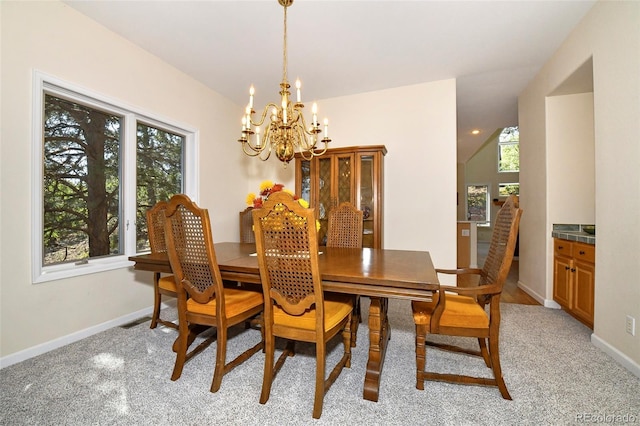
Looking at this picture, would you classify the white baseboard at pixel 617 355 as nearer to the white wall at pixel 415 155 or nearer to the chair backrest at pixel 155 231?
the white wall at pixel 415 155

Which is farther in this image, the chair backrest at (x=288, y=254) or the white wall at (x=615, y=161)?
the white wall at (x=615, y=161)

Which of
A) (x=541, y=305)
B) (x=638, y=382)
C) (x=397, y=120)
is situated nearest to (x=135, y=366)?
(x=638, y=382)

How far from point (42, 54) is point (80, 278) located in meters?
1.74

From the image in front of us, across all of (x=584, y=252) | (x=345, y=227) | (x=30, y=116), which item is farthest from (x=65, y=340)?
(x=584, y=252)

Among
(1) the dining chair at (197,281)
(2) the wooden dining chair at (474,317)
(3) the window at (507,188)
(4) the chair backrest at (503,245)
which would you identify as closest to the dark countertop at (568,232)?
(4) the chair backrest at (503,245)

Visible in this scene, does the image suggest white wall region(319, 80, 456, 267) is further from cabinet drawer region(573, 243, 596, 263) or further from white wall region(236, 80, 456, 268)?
cabinet drawer region(573, 243, 596, 263)

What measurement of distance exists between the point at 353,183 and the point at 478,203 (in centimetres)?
817

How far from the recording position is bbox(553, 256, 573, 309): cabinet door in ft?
8.95

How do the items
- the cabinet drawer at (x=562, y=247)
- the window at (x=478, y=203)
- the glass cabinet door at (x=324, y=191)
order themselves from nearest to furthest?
1. the cabinet drawer at (x=562, y=247)
2. the glass cabinet door at (x=324, y=191)
3. the window at (x=478, y=203)

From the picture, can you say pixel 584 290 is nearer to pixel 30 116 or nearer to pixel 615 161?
pixel 615 161

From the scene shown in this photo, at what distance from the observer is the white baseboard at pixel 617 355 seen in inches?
69.6

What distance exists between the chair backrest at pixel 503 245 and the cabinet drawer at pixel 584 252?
4.19ft

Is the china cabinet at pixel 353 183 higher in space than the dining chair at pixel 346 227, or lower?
higher

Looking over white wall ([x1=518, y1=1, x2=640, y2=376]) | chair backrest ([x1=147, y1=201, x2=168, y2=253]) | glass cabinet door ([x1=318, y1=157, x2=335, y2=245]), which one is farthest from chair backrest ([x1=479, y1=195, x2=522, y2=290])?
chair backrest ([x1=147, y1=201, x2=168, y2=253])
